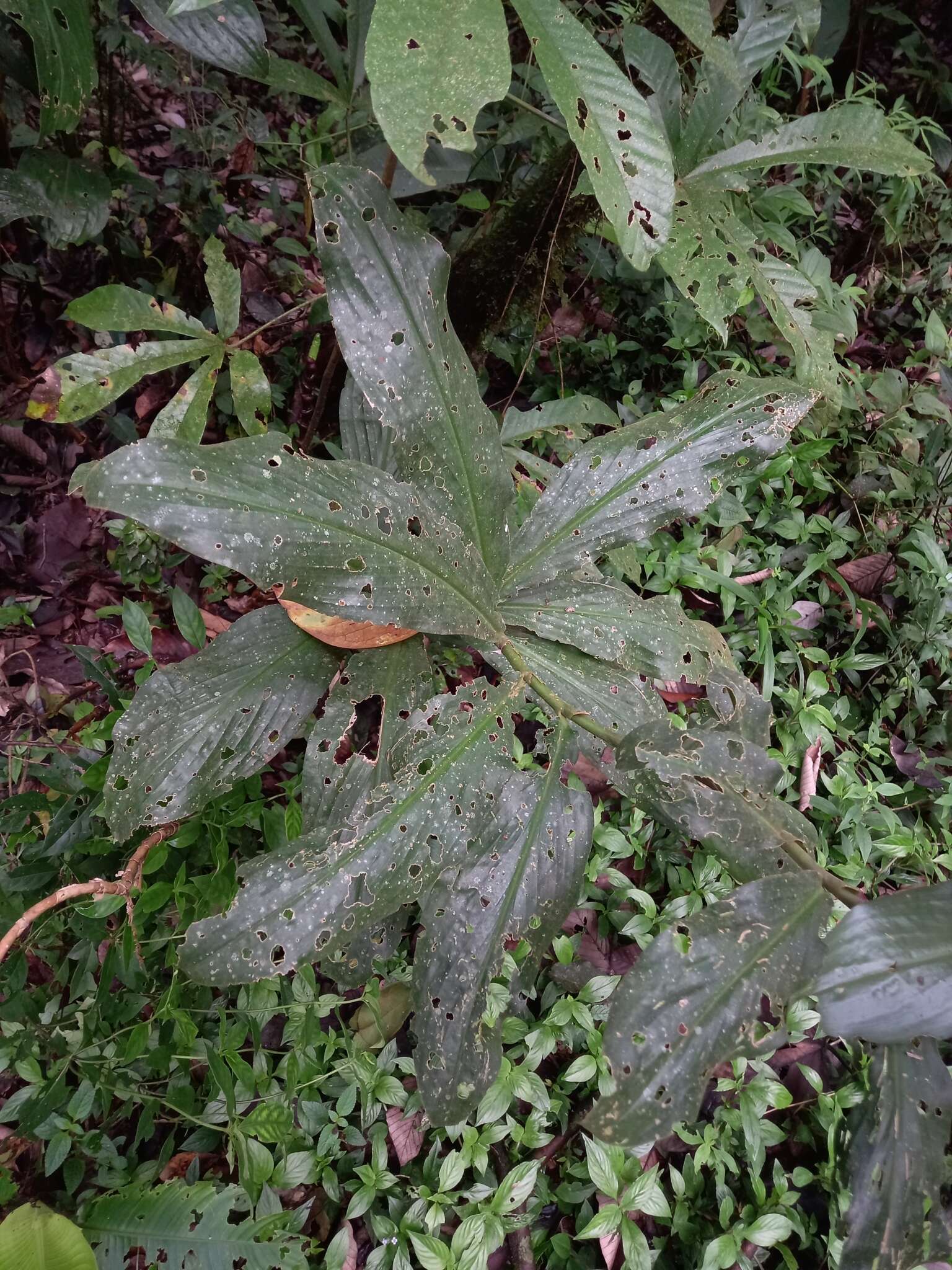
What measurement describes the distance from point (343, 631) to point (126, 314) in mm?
784

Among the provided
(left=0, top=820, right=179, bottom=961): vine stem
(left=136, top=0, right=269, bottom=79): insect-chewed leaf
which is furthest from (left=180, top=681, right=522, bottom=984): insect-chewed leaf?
(left=136, top=0, right=269, bottom=79): insect-chewed leaf

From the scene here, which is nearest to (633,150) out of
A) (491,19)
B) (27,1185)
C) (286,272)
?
(491,19)

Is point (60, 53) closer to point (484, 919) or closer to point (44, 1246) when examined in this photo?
point (484, 919)

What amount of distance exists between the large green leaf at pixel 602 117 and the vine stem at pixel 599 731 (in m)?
0.52

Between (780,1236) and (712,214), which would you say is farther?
(712,214)

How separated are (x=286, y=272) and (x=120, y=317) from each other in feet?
2.73

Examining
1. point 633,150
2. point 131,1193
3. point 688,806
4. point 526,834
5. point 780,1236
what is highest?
point 633,150

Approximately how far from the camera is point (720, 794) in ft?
2.76

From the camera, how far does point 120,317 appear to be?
1.41m

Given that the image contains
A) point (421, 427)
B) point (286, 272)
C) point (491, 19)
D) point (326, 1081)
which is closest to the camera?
point (491, 19)

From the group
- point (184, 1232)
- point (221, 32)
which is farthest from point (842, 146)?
point (184, 1232)

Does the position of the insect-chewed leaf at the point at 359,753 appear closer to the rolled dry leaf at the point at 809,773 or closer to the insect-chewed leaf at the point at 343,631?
the insect-chewed leaf at the point at 343,631

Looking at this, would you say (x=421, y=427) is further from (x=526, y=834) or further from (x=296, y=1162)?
(x=296, y=1162)

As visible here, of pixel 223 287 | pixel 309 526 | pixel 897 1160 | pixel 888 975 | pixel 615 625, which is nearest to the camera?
pixel 888 975
